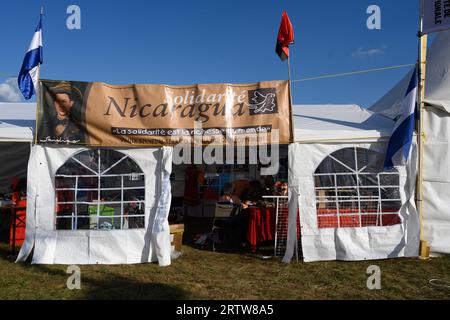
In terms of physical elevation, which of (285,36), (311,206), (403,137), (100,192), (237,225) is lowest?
(237,225)

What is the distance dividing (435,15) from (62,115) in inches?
237

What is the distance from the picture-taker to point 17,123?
650cm

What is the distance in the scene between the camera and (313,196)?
6.02 m

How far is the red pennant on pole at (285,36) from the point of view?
6.06m

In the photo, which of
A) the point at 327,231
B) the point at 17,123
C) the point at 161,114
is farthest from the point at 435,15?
the point at 17,123

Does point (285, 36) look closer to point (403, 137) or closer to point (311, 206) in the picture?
point (403, 137)

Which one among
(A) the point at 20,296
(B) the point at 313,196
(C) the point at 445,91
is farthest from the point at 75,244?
(C) the point at 445,91

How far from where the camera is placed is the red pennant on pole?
19.9 ft

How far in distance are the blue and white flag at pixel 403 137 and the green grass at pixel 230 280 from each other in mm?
1575

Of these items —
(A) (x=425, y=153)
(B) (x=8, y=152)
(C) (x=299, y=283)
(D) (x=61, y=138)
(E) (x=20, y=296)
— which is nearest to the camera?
(E) (x=20, y=296)

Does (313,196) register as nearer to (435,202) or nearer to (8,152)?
(435,202)

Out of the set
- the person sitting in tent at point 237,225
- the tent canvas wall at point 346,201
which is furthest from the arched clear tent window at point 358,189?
the person sitting in tent at point 237,225

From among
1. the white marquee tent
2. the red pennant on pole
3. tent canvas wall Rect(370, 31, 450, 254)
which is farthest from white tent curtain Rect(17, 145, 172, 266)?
tent canvas wall Rect(370, 31, 450, 254)

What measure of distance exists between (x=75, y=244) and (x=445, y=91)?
21.5 feet
